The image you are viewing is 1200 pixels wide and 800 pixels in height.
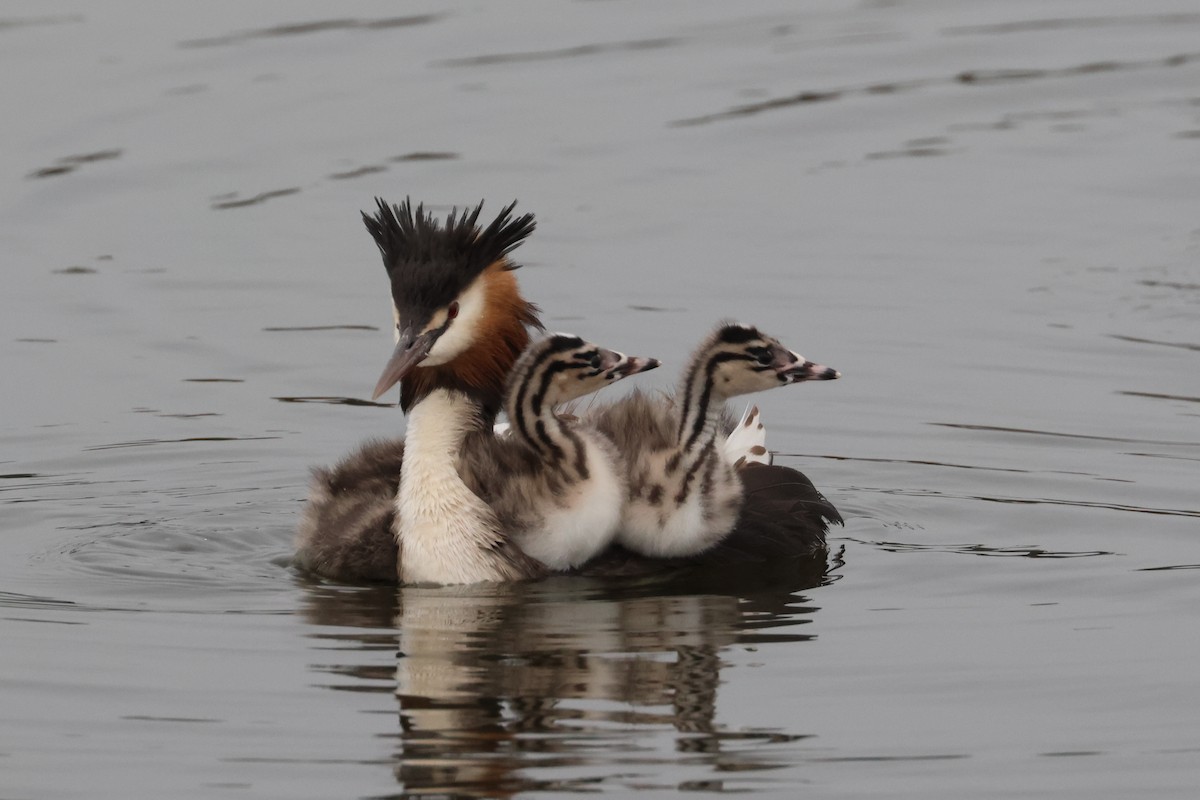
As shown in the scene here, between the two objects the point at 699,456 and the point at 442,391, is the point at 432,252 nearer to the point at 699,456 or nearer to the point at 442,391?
the point at 442,391

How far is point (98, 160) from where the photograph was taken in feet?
63.4

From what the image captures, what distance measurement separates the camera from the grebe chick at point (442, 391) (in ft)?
33.8

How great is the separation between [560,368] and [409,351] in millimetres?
622

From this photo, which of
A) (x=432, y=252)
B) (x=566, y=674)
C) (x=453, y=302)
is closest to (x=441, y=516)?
(x=453, y=302)

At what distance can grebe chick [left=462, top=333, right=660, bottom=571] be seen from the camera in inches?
403

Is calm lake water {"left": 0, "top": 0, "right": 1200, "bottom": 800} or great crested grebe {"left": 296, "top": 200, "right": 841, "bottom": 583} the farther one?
Result: great crested grebe {"left": 296, "top": 200, "right": 841, "bottom": 583}

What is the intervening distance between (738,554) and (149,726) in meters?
3.17

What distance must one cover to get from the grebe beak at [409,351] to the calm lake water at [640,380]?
961 millimetres

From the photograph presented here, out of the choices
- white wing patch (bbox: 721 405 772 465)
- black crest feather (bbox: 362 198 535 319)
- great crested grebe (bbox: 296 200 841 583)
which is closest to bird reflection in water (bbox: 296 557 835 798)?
great crested grebe (bbox: 296 200 841 583)

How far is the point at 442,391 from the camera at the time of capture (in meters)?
10.5

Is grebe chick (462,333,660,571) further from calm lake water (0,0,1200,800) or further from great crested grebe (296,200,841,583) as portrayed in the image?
calm lake water (0,0,1200,800)

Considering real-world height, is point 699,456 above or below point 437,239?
below

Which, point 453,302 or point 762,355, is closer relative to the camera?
point 453,302

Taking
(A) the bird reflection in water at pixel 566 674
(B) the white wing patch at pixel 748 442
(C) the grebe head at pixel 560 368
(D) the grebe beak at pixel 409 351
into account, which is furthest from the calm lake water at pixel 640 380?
(D) the grebe beak at pixel 409 351
